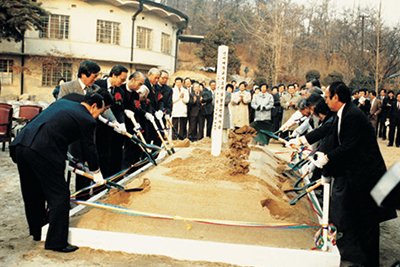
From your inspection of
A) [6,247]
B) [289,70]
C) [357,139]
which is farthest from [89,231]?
[289,70]

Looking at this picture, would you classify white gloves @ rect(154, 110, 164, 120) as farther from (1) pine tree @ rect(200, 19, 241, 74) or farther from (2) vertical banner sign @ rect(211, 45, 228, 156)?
(1) pine tree @ rect(200, 19, 241, 74)

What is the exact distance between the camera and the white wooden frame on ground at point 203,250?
367 cm

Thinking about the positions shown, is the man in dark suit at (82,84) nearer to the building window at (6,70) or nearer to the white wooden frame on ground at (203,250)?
the white wooden frame on ground at (203,250)

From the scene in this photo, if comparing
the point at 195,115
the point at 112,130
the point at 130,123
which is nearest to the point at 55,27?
the point at 195,115

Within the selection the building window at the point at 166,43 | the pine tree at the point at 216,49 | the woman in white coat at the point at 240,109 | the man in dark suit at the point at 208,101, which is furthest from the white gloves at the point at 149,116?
the pine tree at the point at 216,49

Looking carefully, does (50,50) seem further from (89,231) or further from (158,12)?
(89,231)

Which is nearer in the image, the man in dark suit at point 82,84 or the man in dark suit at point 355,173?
the man in dark suit at point 355,173

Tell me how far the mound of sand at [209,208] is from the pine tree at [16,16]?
17.9 meters

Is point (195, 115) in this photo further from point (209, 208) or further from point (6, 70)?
point (6, 70)

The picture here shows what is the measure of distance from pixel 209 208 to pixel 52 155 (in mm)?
1874

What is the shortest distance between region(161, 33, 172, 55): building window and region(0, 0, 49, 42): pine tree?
9196 mm

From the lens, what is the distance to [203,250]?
3799mm

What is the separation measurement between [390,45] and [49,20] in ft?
68.4

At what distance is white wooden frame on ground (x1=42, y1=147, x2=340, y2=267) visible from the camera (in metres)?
3.67
